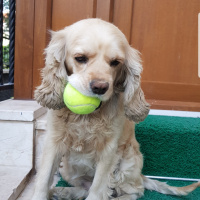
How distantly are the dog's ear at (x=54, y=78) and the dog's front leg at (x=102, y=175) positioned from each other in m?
0.40

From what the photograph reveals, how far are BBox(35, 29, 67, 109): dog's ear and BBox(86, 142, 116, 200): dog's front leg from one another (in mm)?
398

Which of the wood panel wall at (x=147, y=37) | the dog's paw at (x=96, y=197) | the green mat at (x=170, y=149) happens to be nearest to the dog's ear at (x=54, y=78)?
the dog's paw at (x=96, y=197)

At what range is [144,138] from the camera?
2.20 metres

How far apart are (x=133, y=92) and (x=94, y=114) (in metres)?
0.27

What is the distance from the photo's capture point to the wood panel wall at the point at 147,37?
2.55 metres

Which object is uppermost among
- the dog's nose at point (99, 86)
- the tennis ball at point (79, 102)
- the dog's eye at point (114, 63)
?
the dog's eye at point (114, 63)

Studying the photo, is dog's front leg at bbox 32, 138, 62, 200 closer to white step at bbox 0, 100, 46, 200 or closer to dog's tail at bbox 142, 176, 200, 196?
white step at bbox 0, 100, 46, 200

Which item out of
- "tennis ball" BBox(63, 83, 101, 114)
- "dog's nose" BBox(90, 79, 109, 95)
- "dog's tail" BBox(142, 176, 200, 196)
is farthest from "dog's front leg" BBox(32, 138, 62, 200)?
"dog's tail" BBox(142, 176, 200, 196)

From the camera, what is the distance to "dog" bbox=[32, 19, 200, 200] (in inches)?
57.7

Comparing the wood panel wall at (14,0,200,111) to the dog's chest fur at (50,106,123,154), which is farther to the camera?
the wood panel wall at (14,0,200,111)

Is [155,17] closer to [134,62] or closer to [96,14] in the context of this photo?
[96,14]

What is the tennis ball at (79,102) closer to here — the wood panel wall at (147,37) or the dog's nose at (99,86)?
the dog's nose at (99,86)

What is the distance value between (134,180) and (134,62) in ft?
2.54

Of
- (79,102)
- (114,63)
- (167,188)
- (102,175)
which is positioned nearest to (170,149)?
(167,188)
